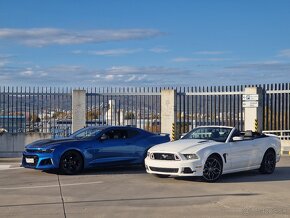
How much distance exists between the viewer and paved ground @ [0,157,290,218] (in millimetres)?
9766

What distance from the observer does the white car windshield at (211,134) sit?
14594 millimetres

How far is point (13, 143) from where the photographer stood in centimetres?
2328

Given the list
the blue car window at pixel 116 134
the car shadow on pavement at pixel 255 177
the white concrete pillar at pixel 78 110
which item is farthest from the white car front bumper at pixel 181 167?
the white concrete pillar at pixel 78 110

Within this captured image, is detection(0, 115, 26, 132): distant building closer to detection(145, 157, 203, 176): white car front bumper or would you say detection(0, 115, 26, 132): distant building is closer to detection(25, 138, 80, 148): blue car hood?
detection(25, 138, 80, 148): blue car hood

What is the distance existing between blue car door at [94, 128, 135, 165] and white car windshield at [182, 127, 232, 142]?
5.93ft

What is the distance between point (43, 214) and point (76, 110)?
14.8 m

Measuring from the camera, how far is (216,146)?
13836 mm

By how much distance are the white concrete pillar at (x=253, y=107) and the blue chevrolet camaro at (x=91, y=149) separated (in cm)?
825

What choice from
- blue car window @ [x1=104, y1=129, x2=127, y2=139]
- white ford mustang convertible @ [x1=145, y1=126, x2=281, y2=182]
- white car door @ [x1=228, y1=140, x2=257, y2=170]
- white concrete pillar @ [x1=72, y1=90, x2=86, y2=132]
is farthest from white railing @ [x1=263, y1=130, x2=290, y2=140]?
blue car window @ [x1=104, y1=129, x2=127, y2=139]

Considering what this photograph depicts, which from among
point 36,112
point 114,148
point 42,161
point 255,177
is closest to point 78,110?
point 36,112

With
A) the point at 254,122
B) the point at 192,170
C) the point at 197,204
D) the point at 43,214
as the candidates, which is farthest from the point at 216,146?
the point at 254,122

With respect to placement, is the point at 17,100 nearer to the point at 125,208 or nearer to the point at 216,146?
the point at 216,146

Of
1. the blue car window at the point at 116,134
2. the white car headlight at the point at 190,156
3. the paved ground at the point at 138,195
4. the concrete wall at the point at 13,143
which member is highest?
the blue car window at the point at 116,134

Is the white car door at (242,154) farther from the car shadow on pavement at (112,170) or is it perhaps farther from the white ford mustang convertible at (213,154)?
the car shadow on pavement at (112,170)
